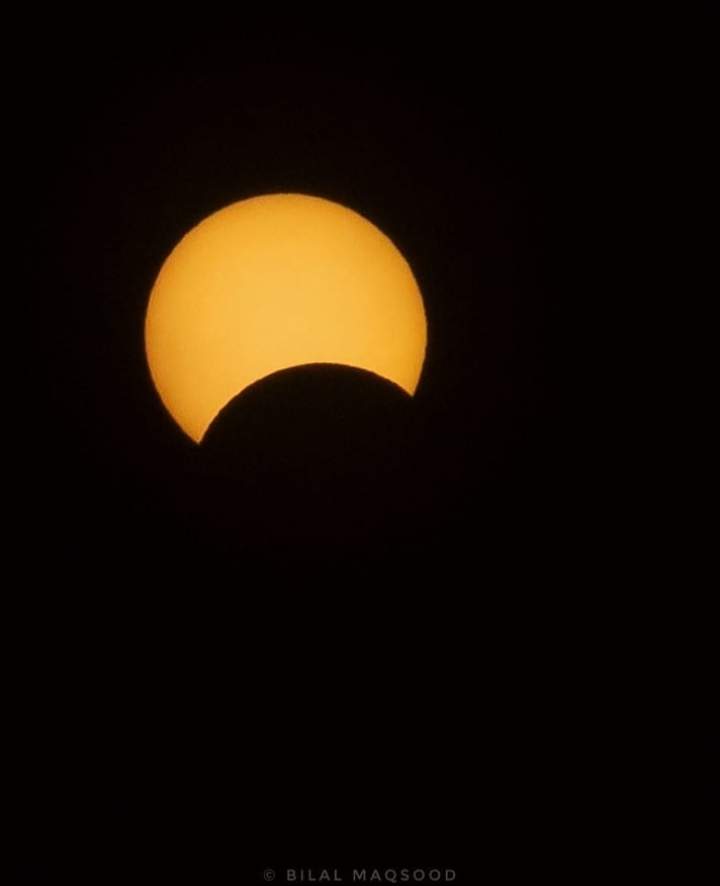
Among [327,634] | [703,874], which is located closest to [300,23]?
[327,634]

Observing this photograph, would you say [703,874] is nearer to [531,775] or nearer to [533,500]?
[531,775]

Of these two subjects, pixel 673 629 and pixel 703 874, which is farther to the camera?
pixel 673 629

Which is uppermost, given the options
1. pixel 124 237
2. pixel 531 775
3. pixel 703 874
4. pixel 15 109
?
pixel 15 109

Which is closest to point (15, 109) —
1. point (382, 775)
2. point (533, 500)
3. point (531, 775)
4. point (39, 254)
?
point (39, 254)

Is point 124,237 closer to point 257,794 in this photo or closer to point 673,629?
point 257,794

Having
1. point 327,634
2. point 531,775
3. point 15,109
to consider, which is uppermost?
point 15,109

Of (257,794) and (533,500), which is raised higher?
(533,500)
